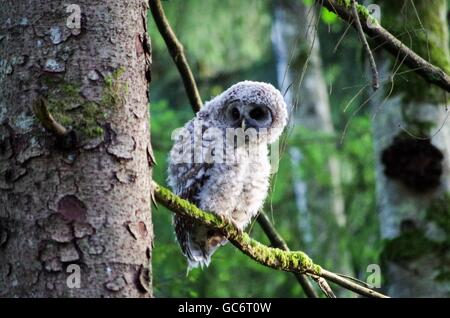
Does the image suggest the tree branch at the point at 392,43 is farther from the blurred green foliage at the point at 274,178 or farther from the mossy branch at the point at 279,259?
the mossy branch at the point at 279,259

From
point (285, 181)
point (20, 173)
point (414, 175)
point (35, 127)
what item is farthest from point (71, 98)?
point (285, 181)

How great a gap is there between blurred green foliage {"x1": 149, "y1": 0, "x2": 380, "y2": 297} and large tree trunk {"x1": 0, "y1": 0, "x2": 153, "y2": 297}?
2.31 feet

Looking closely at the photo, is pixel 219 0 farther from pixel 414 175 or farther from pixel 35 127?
pixel 35 127

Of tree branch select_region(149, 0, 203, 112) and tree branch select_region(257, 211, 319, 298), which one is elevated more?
tree branch select_region(149, 0, 203, 112)

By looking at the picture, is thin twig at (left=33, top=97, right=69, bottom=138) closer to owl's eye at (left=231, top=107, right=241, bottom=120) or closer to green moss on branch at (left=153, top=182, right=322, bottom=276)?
green moss on branch at (left=153, top=182, right=322, bottom=276)

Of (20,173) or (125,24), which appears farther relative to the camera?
(125,24)

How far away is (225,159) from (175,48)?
2.58 feet

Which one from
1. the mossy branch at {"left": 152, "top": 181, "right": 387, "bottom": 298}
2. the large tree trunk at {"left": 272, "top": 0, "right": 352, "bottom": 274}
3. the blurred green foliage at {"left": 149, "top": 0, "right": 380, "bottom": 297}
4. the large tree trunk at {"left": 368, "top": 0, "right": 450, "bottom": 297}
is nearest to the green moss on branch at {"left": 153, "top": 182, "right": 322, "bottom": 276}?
the mossy branch at {"left": 152, "top": 181, "right": 387, "bottom": 298}

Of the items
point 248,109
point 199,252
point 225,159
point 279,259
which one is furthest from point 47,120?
point 199,252

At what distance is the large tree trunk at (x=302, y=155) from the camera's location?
20.4 ft

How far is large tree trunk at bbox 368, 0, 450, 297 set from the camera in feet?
14.3

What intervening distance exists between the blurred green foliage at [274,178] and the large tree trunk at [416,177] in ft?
0.97

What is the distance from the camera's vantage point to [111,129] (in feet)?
6.36
